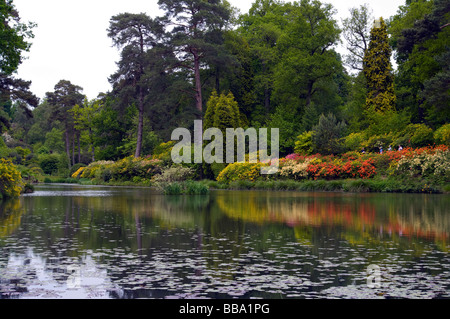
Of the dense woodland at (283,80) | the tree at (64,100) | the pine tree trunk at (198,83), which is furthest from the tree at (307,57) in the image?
the tree at (64,100)

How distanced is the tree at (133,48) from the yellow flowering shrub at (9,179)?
97.6 ft

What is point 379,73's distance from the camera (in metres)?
46.0

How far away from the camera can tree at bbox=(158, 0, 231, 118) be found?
174 ft

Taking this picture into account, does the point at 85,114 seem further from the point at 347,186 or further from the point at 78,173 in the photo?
the point at 347,186

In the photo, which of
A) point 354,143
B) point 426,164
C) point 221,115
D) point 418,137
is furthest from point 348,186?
point 221,115

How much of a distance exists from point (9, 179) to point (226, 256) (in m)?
20.1

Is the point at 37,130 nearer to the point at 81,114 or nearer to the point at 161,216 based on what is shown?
the point at 81,114

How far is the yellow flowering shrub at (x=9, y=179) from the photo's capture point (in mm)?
26594

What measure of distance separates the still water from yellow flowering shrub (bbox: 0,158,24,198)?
885 centimetres

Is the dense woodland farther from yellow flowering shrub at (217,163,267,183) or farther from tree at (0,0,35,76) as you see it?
tree at (0,0,35,76)

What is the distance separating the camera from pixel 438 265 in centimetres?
930

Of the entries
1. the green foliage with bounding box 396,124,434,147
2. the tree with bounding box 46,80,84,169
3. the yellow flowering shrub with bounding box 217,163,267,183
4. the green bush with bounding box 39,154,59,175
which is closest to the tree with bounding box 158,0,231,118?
the yellow flowering shrub with bounding box 217,163,267,183

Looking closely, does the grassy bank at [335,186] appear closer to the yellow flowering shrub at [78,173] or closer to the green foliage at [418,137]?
the green foliage at [418,137]

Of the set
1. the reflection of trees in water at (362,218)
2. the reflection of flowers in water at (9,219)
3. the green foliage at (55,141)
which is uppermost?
the green foliage at (55,141)
